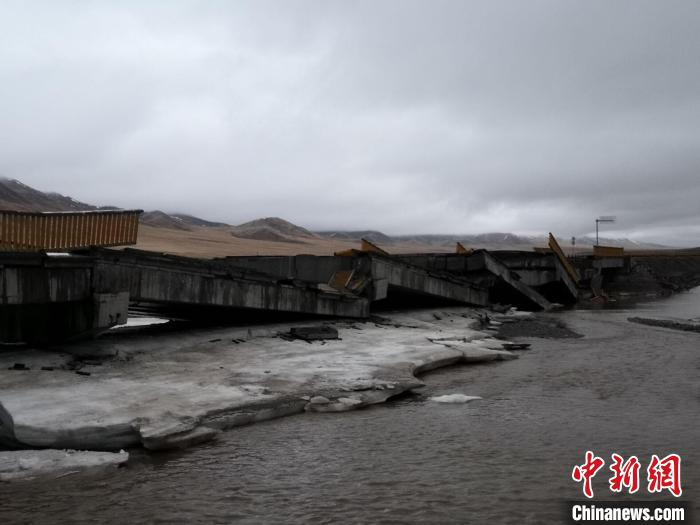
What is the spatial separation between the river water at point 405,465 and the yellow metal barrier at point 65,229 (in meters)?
5.85

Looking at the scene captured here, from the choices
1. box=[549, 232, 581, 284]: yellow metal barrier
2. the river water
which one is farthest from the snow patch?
box=[549, 232, 581, 284]: yellow metal barrier

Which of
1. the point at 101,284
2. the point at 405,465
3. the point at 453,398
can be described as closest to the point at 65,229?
the point at 101,284

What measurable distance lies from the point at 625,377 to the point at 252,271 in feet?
28.4

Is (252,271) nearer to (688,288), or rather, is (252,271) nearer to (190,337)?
(190,337)

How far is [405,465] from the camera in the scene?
6.18 metres

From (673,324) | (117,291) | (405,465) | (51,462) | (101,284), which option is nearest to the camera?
(51,462)

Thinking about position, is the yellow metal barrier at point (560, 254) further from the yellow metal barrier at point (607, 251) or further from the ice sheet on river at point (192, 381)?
the ice sheet on river at point (192, 381)

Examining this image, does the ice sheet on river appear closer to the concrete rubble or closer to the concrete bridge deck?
the concrete rubble

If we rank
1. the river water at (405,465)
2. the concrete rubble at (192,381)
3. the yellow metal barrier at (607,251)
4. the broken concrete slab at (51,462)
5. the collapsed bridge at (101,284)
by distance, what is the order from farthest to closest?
the yellow metal barrier at (607,251) < the collapsed bridge at (101,284) < the concrete rubble at (192,381) < the broken concrete slab at (51,462) < the river water at (405,465)

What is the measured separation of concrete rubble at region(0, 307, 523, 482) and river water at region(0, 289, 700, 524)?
38 centimetres

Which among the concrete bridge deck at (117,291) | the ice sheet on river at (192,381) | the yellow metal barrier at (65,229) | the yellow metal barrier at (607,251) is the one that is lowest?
the ice sheet on river at (192,381)

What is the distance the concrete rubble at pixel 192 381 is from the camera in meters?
6.54

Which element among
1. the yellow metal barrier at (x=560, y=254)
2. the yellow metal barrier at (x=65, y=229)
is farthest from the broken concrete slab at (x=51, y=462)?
the yellow metal barrier at (x=560, y=254)

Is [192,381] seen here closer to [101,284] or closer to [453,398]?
[101,284]
